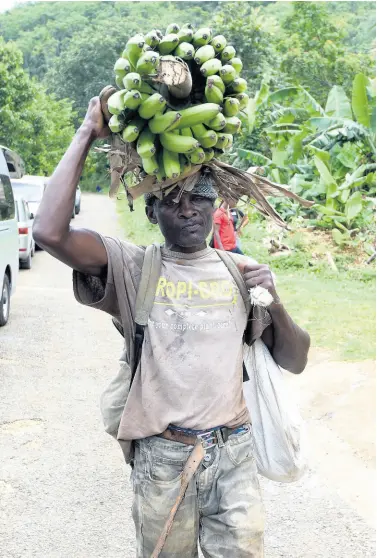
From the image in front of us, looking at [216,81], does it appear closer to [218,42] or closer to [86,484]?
[218,42]

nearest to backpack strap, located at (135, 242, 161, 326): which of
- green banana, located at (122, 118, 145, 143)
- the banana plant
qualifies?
green banana, located at (122, 118, 145, 143)

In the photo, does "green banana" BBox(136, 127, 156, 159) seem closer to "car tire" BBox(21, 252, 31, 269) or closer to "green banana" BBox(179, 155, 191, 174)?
"green banana" BBox(179, 155, 191, 174)

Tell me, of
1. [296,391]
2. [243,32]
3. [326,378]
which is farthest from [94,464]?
[243,32]

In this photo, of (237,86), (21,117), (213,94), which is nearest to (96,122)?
(213,94)

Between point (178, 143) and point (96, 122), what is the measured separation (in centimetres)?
33

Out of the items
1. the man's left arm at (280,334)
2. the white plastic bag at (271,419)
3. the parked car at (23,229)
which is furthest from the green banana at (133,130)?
the parked car at (23,229)

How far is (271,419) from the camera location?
2.98m

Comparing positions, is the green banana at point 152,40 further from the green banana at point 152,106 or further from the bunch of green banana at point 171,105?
the green banana at point 152,106

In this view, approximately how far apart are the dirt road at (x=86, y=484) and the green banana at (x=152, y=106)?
264cm

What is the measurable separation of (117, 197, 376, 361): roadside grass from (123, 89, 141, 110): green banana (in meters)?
4.48

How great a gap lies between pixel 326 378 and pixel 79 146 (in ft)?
17.7

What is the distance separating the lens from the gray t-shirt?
265 cm

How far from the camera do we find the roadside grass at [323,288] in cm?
887

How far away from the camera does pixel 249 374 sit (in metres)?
2.97
